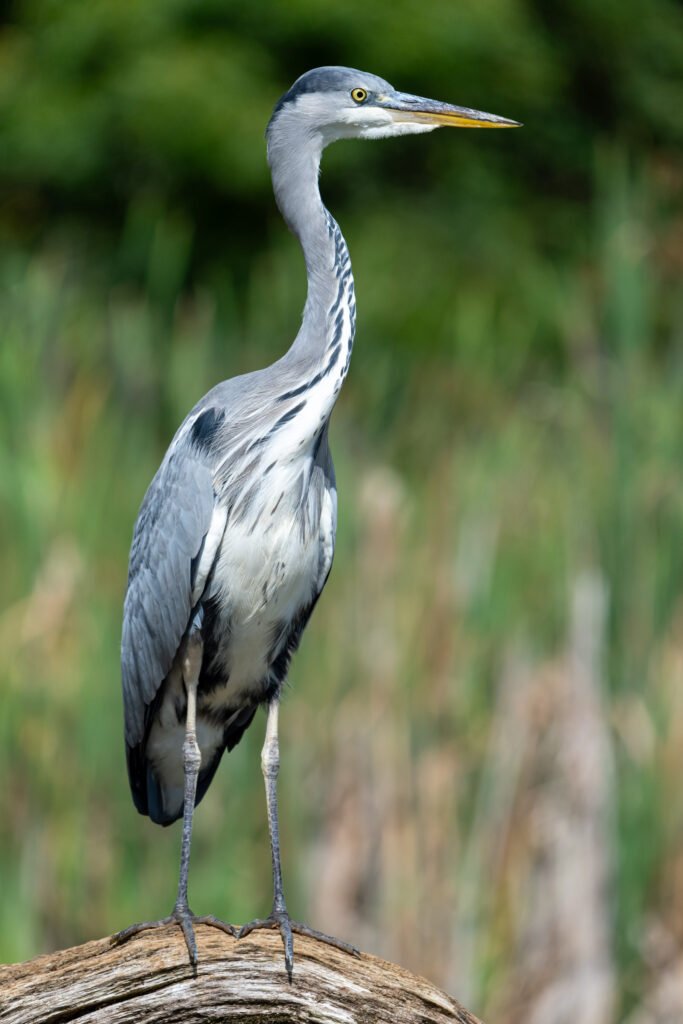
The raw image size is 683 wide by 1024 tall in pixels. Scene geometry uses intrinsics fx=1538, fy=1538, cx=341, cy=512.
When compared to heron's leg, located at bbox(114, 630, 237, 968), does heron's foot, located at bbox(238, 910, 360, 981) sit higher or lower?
lower

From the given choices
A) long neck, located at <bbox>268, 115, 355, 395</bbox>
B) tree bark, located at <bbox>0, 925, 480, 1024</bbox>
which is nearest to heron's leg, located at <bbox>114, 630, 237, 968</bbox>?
tree bark, located at <bbox>0, 925, 480, 1024</bbox>

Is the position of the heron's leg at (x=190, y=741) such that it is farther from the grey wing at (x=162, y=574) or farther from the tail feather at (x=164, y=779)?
the tail feather at (x=164, y=779)

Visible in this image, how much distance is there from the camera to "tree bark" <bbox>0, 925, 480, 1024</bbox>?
2.47 metres

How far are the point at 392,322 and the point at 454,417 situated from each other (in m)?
1.61

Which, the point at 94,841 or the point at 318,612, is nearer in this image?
the point at 94,841

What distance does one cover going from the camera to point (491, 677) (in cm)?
401

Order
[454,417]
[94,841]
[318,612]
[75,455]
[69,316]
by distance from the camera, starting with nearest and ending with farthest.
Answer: [94,841], [318,612], [75,455], [69,316], [454,417]

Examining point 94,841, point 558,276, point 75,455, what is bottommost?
point 94,841

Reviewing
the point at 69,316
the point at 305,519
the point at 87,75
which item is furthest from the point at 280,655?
the point at 87,75

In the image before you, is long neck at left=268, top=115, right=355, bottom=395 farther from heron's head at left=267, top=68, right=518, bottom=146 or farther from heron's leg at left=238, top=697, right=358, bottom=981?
heron's leg at left=238, top=697, right=358, bottom=981

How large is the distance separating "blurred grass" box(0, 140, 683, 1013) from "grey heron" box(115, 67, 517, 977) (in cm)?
57

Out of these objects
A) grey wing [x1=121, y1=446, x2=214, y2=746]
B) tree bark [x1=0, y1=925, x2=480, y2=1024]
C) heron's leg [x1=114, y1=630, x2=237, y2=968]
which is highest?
grey wing [x1=121, y1=446, x2=214, y2=746]

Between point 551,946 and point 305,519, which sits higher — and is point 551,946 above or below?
below

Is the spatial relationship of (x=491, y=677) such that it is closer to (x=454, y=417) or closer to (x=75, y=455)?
(x=75, y=455)
